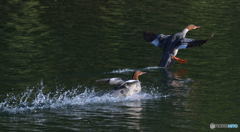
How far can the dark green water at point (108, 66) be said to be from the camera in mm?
18578

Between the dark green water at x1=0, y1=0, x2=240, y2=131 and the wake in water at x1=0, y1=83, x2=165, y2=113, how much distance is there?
30mm

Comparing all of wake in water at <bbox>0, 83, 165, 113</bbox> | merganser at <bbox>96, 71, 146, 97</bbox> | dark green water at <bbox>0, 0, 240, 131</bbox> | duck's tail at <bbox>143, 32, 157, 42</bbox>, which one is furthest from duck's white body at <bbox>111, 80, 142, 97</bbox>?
duck's tail at <bbox>143, 32, 157, 42</bbox>

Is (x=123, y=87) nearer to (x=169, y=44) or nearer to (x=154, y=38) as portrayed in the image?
(x=169, y=44)

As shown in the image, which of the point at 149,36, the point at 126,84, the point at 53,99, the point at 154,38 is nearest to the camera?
the point at 53,99

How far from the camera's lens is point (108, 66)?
24906 mm

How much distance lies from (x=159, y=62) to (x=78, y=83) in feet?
15.5

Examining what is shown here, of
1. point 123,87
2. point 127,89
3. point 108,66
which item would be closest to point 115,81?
point 123,87

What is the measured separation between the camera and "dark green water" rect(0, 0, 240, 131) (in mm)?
18578

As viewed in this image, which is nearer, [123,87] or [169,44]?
[123,87]

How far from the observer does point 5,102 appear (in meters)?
19.8

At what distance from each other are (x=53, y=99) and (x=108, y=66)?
488 centimetres

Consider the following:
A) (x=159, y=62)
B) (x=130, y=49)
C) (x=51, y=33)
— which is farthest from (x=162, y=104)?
(x=51, y=33)

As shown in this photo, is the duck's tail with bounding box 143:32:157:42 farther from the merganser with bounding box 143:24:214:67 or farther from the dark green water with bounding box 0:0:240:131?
the dark green water with bounding box 0:0:240:131

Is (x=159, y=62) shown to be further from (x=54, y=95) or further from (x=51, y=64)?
(x=54, y=95)
